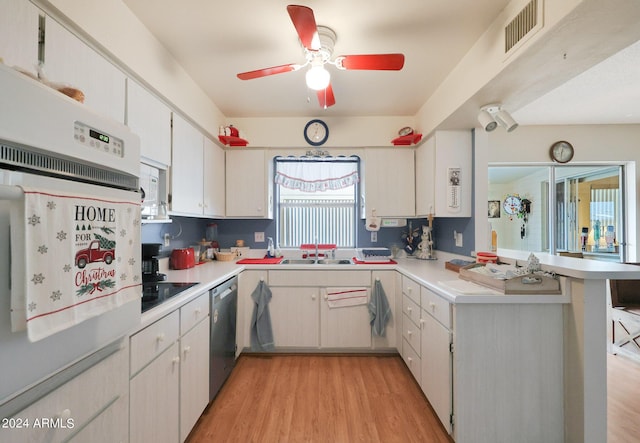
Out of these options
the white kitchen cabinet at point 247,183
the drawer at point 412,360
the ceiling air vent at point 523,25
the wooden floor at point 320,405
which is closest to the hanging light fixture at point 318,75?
the ceiling air vent at point 523,25

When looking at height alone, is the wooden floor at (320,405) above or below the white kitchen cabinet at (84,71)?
below

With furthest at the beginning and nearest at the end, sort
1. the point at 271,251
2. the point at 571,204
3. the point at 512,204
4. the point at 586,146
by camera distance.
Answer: the point at 512,204, the point at 571,204, the point at 586,146, the point at 271,251

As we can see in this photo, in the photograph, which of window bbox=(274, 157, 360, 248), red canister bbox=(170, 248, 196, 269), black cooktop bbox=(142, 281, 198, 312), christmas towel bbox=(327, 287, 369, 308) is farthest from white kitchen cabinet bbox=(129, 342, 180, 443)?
window bbox=(274, 157, 360, 248)

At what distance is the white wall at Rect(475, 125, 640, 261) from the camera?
344cm

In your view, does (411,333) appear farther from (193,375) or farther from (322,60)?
(322,60)

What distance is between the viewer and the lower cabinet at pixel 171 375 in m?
1.11

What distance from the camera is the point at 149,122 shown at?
1.65 m

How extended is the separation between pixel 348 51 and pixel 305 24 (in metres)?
0.74

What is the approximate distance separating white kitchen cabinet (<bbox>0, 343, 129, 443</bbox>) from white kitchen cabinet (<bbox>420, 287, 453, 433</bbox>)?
158 cm

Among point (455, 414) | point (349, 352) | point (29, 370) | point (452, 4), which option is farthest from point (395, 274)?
point (29, 370)

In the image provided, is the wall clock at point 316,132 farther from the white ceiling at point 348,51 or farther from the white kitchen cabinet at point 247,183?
the white kitchen cabinet at point 247,183

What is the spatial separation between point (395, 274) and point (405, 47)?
185 cm

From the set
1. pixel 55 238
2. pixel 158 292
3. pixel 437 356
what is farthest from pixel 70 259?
pixel 437 356

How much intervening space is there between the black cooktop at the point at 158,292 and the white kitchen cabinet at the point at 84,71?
0.88 m
